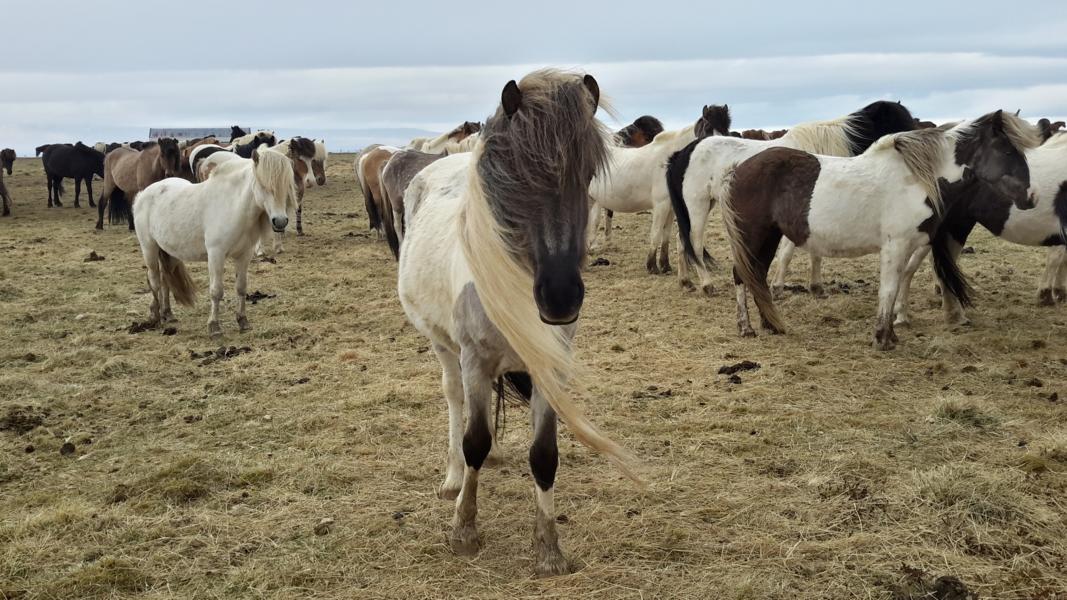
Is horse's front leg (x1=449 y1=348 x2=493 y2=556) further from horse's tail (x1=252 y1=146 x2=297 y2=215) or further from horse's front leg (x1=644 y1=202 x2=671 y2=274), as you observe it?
horse's front leg (x1=644 y1=202 x2=671 y2=274)

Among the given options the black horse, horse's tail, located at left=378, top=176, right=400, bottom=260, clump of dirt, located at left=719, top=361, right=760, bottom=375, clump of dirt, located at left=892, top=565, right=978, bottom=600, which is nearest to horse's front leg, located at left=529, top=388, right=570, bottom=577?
clump of dirt, located at left=892, top=565, right=978, bottom=600

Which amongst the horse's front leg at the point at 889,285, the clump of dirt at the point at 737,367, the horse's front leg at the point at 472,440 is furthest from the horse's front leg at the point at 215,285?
the horse's front leg at the point at 889,285

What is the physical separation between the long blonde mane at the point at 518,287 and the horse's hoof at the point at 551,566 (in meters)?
0.60

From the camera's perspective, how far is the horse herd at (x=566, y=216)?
2.71 metres

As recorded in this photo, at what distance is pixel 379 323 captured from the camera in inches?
303

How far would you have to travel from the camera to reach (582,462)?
4344 mm

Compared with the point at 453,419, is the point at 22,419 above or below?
below

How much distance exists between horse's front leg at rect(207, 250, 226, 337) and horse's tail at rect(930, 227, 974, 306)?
6.51 m

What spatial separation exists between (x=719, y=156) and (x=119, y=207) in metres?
13.0

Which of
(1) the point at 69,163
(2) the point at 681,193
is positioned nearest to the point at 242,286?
(2) the point at 681,193

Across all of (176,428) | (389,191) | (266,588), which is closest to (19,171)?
(389,191)

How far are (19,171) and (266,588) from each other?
1512 inches

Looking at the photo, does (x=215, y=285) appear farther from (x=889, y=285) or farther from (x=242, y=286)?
(x=889, y=285)

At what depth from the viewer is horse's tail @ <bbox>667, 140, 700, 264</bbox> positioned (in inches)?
325
